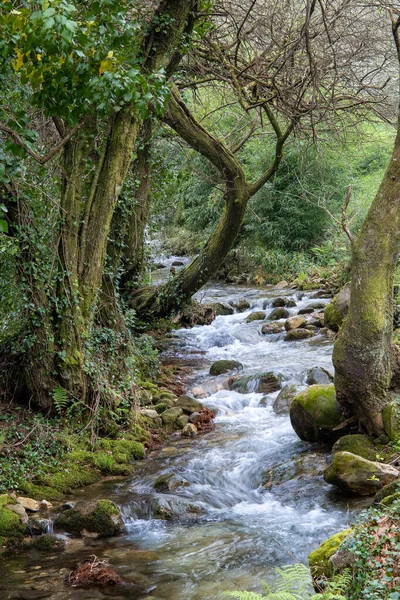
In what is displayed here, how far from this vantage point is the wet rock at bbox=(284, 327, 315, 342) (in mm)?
14094

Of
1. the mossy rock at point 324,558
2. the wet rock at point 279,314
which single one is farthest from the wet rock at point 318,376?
the mossy rock at point 324,558

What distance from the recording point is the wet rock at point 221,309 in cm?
1702

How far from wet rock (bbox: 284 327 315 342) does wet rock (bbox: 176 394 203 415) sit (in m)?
4.66

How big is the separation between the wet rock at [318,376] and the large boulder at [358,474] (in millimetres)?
3566

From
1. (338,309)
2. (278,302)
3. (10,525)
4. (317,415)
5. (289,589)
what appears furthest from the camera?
(278,302)

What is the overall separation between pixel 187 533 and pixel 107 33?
4676 mm

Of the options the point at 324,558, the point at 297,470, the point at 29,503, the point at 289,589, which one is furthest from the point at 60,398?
the point at 289,589

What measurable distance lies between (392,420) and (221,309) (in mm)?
10308

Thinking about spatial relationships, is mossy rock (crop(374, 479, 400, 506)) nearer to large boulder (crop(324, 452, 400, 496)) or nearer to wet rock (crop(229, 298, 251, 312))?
large boulder (crop(324, 452, 400, 496))

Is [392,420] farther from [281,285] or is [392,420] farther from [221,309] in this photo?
[281,285]

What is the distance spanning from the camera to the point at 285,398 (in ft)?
32.3

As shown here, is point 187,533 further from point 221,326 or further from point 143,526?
point 221,326

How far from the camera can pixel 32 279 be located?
24.8 feet

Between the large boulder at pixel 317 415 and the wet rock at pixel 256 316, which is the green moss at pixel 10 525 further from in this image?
the wet rock at pixel 256 316
